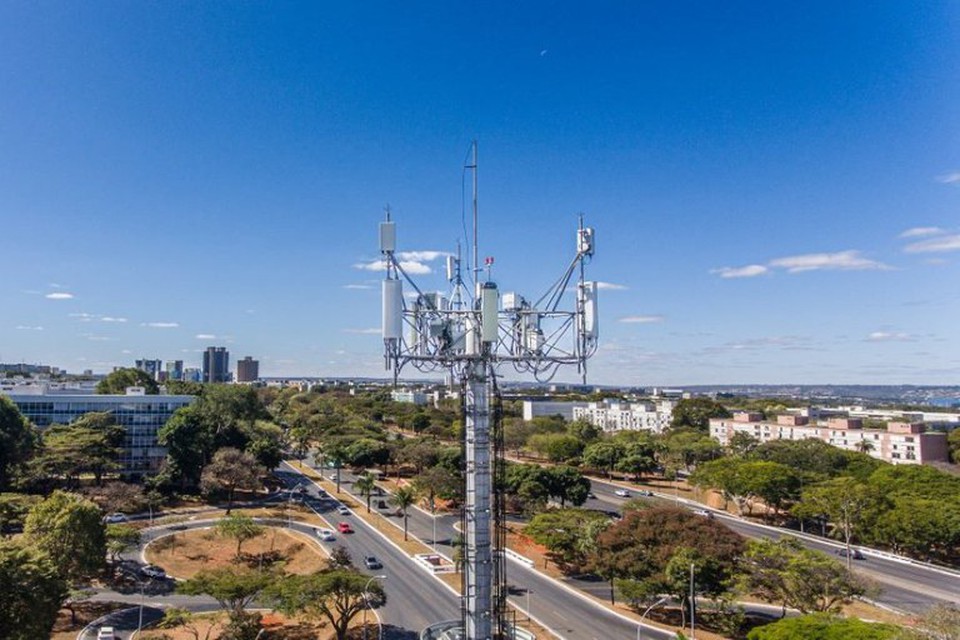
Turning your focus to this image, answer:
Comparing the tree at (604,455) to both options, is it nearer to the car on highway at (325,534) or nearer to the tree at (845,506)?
the tree at (845,506)

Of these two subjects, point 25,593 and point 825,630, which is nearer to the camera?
point 25,593

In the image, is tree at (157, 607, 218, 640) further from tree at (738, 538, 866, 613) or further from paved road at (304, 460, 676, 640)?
tree at (738, 538, 866, 613)

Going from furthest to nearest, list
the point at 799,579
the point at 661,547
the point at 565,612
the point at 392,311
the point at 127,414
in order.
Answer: the point at 127,414, the point at 565,612, the point at 661,547, the point at 799,579, the point at 392,311

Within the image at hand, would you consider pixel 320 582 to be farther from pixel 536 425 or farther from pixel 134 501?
pixel 536 425

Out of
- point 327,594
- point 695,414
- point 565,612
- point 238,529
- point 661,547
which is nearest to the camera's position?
point 327,594

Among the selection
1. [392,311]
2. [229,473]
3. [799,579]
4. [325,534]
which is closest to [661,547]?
[799,579]

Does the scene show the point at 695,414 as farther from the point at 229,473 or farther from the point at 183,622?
the point at 183,622

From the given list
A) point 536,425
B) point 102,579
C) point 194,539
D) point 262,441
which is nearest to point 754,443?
point 536,425
